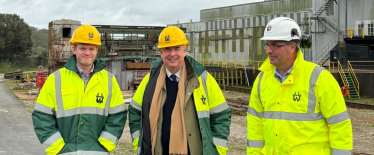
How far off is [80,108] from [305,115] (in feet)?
7.71

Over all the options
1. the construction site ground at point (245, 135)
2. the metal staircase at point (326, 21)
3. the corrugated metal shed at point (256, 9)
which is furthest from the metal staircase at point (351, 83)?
the corrugated metal shed at point (256, 9)

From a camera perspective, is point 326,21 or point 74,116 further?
point 326,21

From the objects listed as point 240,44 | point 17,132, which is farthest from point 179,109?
point 240,44

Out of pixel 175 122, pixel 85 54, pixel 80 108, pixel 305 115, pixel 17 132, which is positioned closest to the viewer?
pixel 305 115

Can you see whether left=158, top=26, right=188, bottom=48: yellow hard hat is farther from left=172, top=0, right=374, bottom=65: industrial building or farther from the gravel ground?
left=172, top=0, right=374, bottom=65: industrial building

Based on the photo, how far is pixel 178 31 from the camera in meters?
4.39

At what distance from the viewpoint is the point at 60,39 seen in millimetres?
31172

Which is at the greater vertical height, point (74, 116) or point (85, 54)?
point (85, 54)

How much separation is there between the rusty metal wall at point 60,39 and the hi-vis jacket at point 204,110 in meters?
27.7

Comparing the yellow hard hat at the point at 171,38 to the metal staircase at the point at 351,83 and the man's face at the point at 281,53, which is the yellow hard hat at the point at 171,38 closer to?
the man's face at the point at 281,53

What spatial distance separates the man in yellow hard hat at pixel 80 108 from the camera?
14.1 feet

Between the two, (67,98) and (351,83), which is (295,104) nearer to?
(67,98)

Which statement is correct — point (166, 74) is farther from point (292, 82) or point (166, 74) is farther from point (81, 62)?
point (292, 82)

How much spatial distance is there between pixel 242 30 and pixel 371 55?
13170 mm
